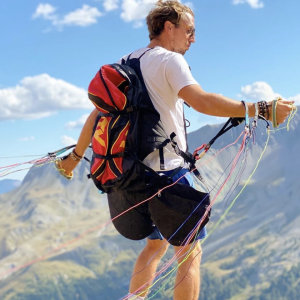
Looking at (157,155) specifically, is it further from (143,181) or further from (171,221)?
(171,221)

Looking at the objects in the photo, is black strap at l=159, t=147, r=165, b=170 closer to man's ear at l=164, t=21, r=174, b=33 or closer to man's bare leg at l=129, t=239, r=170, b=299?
man's bare leg at l=129, t=239, r=170, b=299

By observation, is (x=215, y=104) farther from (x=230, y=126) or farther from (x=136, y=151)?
(x=136, y=151)

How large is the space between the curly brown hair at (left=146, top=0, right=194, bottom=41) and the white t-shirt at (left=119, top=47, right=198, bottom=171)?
307mm

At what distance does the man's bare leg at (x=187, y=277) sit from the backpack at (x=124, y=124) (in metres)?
0.74

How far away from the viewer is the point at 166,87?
3926 mm

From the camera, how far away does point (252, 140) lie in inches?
165

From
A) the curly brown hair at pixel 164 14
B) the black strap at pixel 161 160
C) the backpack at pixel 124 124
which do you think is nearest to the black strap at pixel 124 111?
the backpack at pixel 124 124

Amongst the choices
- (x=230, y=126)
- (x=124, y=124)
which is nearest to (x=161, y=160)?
(x=124, y=124)

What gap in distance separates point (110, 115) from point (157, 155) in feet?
1.62

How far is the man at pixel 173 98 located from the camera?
12.3ft

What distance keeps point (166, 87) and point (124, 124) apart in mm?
435

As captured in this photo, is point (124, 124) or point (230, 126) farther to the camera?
point (230, 126)

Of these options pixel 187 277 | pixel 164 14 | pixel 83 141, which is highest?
pixel 164 14

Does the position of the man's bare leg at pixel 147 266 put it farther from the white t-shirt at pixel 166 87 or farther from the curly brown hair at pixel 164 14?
the curly brown hair at pixel 164 14
